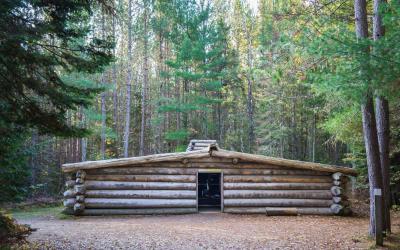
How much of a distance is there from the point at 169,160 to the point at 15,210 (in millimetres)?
8012

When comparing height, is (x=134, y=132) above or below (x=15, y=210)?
above

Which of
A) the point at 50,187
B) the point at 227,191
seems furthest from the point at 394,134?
the point at 50,187

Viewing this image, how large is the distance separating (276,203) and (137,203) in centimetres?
565

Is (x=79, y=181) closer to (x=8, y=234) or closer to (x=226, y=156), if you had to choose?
(x=226, y=156)

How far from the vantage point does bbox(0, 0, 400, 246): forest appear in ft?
21.3

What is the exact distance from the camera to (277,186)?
15.3 m

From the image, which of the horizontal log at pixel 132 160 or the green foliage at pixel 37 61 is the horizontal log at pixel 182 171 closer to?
the horizontal log at pixel 132 160

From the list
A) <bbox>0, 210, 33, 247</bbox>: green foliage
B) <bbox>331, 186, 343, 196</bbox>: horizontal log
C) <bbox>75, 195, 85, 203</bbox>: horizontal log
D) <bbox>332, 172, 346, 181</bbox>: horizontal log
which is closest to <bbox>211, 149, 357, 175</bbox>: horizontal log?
<bbox>332, 172, 346, 181</bbox>: horizontal log

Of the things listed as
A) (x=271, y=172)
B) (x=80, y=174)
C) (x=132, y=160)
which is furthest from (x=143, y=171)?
(x=271, y=172)

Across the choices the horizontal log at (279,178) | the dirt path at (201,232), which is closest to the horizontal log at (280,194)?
the horizontal log at (279,178)

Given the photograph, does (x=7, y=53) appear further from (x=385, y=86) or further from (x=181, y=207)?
(x=181, y=207)

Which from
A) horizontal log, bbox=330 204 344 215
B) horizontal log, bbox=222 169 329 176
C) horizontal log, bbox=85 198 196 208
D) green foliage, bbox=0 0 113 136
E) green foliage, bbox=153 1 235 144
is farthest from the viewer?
green foliage, bbox=153 1 235 144

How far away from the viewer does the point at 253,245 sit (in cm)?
867

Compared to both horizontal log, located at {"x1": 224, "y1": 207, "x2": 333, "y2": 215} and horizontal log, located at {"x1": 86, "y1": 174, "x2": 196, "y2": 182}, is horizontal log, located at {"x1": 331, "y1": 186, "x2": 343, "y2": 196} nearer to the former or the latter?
horizontal log, located at {"x1": 224, "y1": 207, "x2": 333, "y2": 215}
